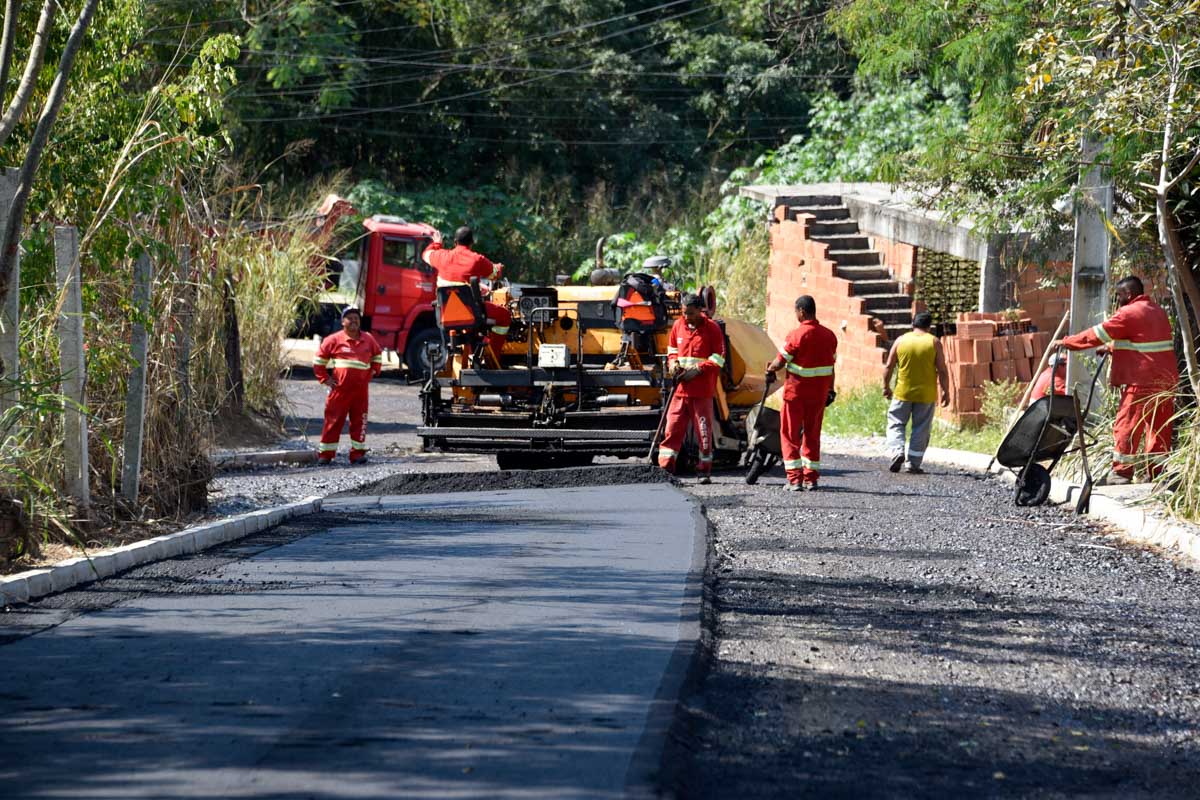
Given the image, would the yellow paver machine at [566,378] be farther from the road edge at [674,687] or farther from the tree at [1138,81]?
the road edge at [674,687]

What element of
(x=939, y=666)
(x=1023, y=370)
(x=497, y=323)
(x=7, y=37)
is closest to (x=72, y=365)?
(x=7, y=37)

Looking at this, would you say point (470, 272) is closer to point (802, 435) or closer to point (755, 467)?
point (755, 467)

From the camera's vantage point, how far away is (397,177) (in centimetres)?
3791

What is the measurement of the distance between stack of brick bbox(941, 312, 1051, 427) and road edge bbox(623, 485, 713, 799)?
10154 mm

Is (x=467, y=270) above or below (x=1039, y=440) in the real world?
above

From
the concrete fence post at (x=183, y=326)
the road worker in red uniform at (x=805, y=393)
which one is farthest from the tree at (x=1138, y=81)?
the concrete fence post at (x=183, y=326)

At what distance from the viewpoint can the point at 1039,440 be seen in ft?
41.0

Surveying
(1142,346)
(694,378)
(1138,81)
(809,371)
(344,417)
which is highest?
(1138,81)

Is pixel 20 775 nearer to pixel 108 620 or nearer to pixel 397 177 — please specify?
pixel 108 620

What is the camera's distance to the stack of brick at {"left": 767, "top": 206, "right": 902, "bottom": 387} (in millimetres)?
22594

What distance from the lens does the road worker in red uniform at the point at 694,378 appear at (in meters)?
14.6

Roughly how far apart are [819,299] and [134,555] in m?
16.3

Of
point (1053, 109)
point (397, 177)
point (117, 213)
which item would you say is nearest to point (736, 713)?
point (117, 213)

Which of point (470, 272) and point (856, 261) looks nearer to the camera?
point (470, 272)
